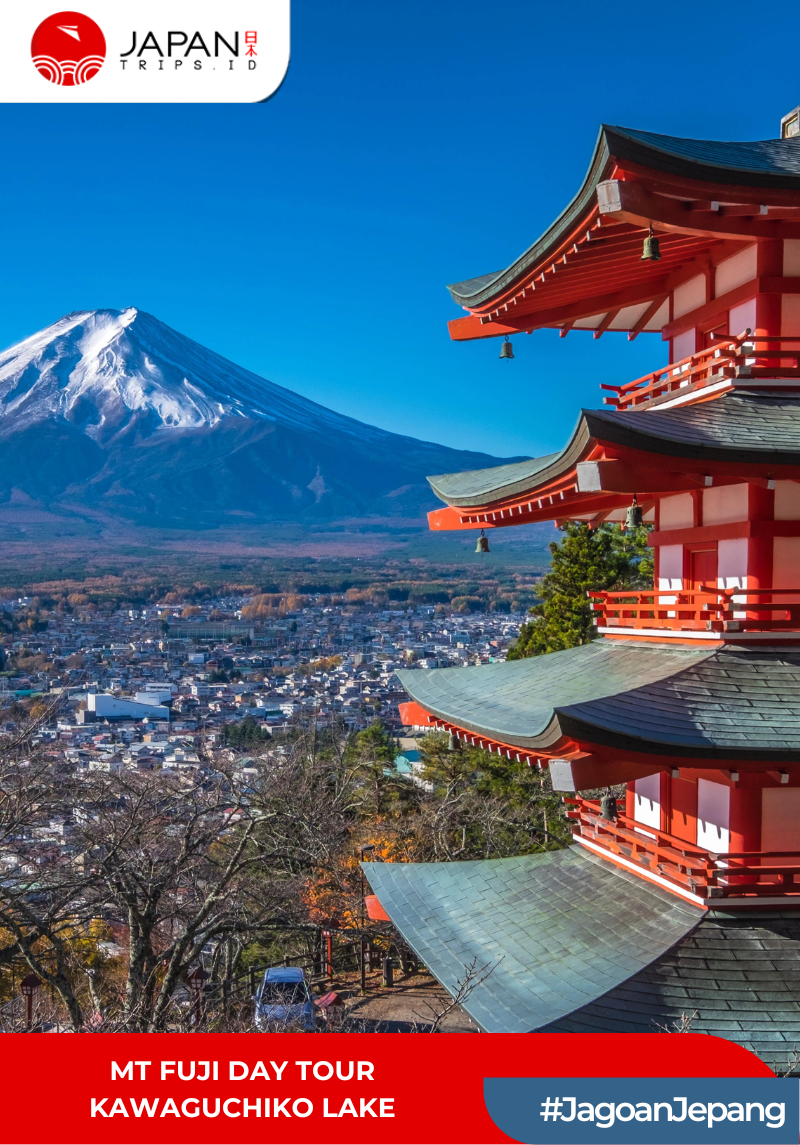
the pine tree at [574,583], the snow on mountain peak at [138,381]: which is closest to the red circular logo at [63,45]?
the pine tree at [574,583]

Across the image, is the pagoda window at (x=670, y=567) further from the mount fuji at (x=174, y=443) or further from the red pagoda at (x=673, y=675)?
the mount fuji at (x=174, y=443)

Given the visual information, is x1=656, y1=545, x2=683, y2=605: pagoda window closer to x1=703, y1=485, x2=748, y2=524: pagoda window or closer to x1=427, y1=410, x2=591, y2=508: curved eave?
x1=703, y1=485, x2=748, y2=524: pagoda window

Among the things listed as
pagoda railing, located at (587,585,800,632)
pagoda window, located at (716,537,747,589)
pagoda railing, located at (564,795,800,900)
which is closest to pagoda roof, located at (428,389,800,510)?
pagoda window, located at (716,537,747,589)

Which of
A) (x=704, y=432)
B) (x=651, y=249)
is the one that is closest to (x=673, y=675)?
(x=704, y=432)

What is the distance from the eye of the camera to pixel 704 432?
643 centimetres

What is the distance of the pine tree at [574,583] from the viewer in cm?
2494

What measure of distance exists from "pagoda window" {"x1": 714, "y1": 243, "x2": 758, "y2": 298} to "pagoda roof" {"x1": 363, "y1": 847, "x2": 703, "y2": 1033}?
4602mm

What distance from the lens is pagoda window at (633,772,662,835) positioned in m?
8.09

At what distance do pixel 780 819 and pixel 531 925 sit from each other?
6.90ft

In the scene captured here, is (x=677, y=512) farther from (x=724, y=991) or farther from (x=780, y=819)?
(x=724, y=991)

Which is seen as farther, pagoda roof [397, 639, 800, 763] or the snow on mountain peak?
the snow on mountain peak

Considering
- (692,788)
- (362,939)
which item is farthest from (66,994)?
(362,939)

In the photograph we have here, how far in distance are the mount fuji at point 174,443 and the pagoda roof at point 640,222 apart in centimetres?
13790

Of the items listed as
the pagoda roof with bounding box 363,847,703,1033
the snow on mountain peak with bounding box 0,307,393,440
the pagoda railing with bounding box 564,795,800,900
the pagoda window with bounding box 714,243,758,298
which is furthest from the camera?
the snow on mountain peak with bounding box 0,307,393,440
